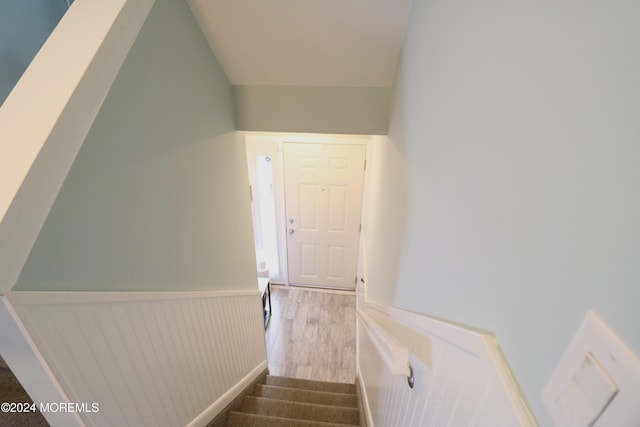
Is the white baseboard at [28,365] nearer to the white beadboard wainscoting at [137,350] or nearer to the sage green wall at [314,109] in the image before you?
the white beadboard wainscoting at [137,350]

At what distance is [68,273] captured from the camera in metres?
0.69

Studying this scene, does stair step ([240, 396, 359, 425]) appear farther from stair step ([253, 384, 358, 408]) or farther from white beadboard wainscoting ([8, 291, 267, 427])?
white beadboard wainscoting ([8, 291, 267, 427])

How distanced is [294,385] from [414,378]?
6.73ft

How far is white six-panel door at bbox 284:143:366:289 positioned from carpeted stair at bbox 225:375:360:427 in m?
1.59

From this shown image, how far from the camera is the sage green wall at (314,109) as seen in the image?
1662 mm

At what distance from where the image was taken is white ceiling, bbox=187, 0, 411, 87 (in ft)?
3.90

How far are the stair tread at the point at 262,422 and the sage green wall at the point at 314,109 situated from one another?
1.85m

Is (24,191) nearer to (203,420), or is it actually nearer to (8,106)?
(8,106)

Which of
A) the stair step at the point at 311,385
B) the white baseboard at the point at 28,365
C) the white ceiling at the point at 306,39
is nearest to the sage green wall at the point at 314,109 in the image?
the white ceiling at the point at 306,39

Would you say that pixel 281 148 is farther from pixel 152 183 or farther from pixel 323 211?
pixel 152 183

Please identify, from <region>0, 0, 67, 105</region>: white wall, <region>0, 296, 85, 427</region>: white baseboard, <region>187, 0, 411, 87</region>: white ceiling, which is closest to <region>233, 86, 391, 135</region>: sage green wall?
<region>187, 0, 411, 87</region>: white ceiling

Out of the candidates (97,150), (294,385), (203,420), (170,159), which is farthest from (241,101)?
(294,385)

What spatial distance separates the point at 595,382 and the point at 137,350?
115 centimetres

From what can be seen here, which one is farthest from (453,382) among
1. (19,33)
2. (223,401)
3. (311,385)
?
(311,385)
